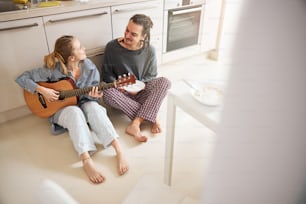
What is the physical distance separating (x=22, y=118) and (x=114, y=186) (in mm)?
907

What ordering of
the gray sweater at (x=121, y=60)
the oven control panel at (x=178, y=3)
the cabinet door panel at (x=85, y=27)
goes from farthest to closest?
the oven control panel at (x=178, y=3)
the gray sweater at (x=121, y=60)
the cabinet door panel at (x=85, y=27)

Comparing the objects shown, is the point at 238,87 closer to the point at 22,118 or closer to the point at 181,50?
the point at 22,118

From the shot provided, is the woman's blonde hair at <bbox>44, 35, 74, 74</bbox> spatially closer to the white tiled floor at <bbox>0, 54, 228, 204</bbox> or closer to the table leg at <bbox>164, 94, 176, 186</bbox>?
the white tiled floor at <bbox>0, 54, 228, 204</bbox>

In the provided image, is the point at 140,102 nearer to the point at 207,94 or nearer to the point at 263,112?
the point at 207,94

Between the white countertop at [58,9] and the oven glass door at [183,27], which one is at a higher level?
the white countertop at [58,9]

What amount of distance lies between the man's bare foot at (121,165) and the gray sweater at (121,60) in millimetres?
569

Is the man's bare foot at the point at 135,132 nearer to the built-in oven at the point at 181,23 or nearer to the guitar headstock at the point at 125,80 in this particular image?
the guitar headstock at the point at 125,80

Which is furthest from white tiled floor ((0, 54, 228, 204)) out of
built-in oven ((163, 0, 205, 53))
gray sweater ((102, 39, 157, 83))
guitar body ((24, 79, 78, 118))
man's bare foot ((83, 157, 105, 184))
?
built-in oven ((163, 0, 205, 53))

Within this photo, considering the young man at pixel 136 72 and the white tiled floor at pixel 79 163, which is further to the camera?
the young man at pixel 136 72

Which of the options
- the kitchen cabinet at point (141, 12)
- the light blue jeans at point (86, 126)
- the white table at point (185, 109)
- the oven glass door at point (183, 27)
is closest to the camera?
the white table at point (185, 109)

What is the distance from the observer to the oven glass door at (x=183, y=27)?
7.50ft

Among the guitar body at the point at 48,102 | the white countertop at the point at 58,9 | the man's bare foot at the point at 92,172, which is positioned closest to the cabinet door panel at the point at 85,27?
the white countertop at the point at 58,9

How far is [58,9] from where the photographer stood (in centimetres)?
165

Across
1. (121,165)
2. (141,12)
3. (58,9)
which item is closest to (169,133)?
(121,165)
